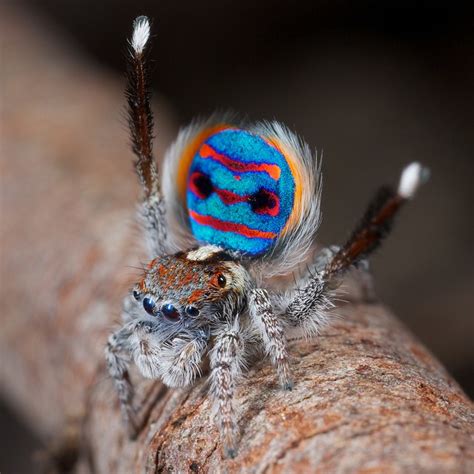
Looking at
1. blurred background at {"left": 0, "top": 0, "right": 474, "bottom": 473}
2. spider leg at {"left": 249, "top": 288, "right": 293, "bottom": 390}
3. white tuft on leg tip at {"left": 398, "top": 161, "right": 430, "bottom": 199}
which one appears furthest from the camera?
blurred background at {"left": 0, "top": 0, "right": 474, "bottom": 473}

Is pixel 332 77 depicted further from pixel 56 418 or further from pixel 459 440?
pixel 459 440

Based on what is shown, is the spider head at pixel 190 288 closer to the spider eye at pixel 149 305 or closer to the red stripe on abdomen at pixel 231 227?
the spider eye at pixel 149 305

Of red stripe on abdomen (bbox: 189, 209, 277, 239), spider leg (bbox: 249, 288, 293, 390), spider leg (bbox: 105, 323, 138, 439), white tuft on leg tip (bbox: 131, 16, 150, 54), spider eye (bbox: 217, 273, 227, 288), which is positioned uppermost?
white tuft on leg tip (bbox: 131, 16, 150, 54)

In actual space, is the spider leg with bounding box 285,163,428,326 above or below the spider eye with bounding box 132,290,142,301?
above

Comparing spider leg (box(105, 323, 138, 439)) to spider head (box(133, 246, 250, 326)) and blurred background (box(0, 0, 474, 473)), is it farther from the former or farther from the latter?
blurred background (box(0, 0, 474, 473))

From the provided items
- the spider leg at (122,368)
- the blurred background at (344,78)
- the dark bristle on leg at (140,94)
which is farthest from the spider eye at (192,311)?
the blurred background at (344,78)

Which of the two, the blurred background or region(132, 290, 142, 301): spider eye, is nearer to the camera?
region(132, 290, 142, 301): spider eye

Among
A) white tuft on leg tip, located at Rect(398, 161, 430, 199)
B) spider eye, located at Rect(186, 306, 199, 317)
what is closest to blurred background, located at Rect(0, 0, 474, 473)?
spider eye, located at Rect(186, 306, 199, 317)

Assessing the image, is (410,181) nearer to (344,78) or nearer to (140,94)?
(140,94)
